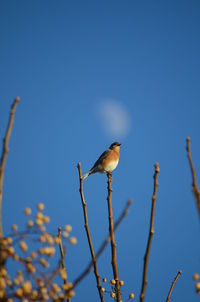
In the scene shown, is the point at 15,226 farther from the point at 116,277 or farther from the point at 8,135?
the point at 116,277

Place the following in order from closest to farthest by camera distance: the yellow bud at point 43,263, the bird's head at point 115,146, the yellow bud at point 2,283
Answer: the yellow bud at point 2,283 → the yellow bud at point 43,263 → the bird's head at point 115,146

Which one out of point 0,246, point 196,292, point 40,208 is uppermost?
point 40,208

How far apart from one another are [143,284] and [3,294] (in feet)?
3.53

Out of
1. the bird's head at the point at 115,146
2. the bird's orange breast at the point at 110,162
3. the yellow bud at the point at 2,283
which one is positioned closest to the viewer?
the yellow bud at the point at 2,283

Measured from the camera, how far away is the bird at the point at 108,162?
1055 cm

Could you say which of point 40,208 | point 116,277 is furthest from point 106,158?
point 40,208

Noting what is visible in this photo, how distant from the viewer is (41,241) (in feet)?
6.45

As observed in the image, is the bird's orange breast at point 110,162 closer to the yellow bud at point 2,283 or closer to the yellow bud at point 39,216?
the yellow bud at point 39,216

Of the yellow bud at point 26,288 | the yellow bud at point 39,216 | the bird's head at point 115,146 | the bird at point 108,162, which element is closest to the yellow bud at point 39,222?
the yellow bud at point 39,216

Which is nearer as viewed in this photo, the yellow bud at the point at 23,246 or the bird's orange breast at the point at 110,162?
the yellow bud at the point at 23,246

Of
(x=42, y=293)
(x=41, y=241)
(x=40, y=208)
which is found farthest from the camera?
(x=40, y=208)

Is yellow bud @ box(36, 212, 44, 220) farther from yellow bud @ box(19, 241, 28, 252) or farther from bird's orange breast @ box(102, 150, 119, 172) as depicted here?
bird's orange breast @ box(102, 150, 119, 172)

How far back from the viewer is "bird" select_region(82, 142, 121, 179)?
10547 millimetres

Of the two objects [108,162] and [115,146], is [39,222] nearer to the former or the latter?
[108,162]
